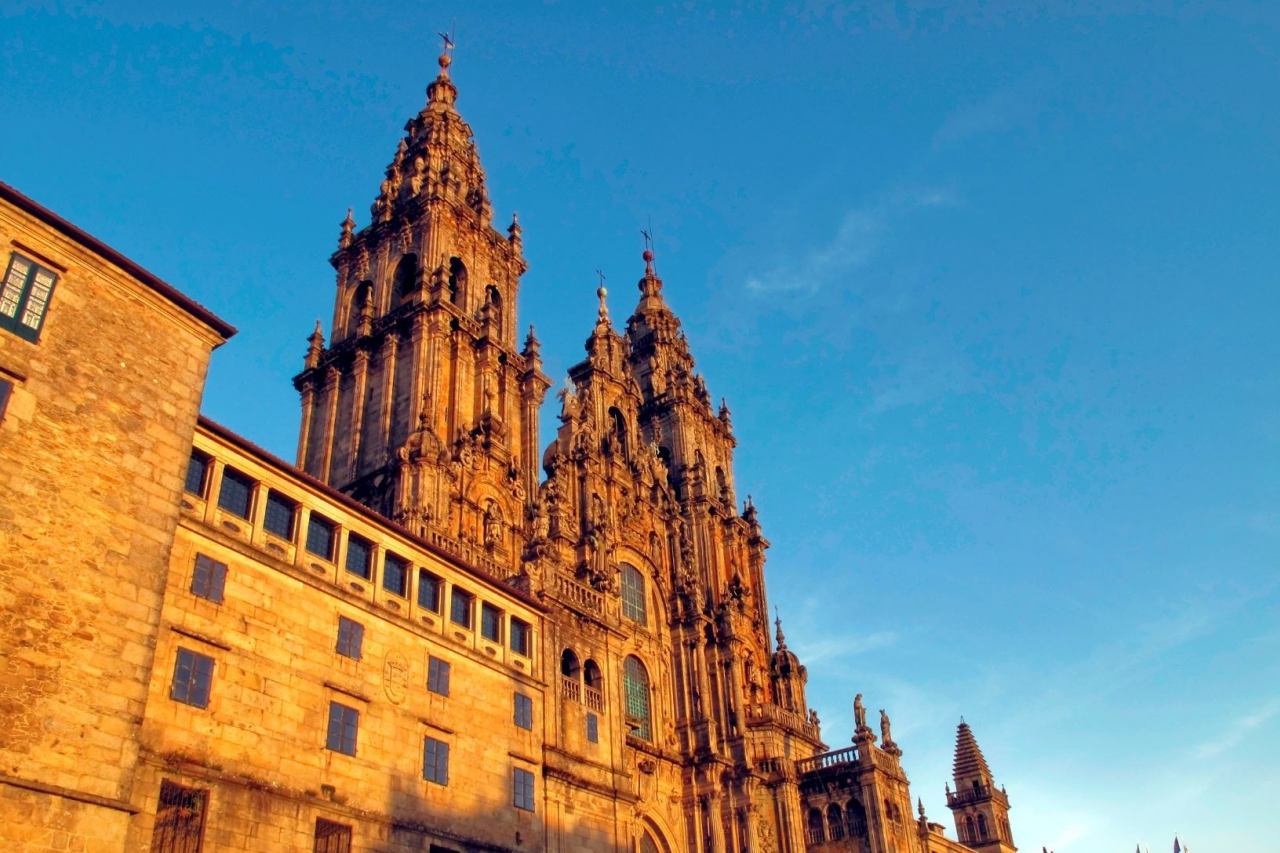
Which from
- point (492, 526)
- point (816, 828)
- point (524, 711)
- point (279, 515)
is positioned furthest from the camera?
point (816, 828)

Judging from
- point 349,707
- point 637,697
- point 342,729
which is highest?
point 637,697

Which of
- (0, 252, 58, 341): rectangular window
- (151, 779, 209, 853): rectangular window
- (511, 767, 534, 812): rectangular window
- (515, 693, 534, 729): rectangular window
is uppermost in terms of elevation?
(0, 252, 58, 341): rectangular window

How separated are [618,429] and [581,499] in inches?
395

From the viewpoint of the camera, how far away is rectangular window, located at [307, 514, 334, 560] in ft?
98.6

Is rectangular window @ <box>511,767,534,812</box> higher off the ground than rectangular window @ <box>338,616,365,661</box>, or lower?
lower

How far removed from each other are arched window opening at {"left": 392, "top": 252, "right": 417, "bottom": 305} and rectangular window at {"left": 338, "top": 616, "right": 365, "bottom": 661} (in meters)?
33.5

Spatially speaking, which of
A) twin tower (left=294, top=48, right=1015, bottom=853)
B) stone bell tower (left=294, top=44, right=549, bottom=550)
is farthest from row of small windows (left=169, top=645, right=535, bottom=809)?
stone bell tower (left=294, top=44, right=549, bottom=550)

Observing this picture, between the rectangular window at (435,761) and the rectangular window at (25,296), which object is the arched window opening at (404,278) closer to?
the rectangular window at (435,761)

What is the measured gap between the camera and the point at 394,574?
107ft

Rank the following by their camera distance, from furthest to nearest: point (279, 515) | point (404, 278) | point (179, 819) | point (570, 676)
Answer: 1. point (404, 278)
2. point (570, 676)
3. point (279, 515)
4. point (179, 819)

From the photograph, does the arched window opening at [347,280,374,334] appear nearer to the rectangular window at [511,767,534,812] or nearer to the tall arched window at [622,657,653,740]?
the tall arched window at [622,657,653,740]

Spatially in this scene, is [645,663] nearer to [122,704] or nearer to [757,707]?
[757,707]

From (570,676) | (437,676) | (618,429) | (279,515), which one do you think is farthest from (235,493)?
(618,429)

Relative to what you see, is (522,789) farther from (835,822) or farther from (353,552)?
(835,822)
